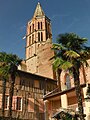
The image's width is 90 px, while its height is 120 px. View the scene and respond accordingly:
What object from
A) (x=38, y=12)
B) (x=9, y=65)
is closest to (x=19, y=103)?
(x=9, y=65)

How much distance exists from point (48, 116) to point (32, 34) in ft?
121

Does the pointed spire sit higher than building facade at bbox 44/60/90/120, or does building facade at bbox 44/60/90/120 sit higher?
the pointed spire

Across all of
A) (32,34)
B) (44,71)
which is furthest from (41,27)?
(44,71)

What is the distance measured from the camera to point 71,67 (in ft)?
55.6

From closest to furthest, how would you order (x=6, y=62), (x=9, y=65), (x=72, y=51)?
1. (x=72, y=51)
2. (x=9, y=65)
3. (x=6, y=62)

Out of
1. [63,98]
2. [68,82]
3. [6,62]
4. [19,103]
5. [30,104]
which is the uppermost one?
[6,62]

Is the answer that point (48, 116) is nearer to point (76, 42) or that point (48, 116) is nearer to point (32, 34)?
point (76, 42)

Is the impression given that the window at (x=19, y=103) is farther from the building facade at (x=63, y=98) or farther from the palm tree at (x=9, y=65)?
the palm tree at (x=9, y=65)

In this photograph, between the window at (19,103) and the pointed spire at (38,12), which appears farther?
the pointed spire at (38,12)

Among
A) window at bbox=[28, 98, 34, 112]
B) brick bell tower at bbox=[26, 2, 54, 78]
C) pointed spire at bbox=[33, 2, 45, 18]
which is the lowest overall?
window at bbox=[28, 98, 34, 112]

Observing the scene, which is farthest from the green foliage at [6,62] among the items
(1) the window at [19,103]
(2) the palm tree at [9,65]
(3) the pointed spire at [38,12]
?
(3) the pointed spire at [38,12]

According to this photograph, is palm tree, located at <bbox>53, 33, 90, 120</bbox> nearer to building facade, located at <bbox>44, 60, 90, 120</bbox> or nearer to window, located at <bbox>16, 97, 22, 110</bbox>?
building facade, located at <bbox>44, 60, 90, 120</bbox>

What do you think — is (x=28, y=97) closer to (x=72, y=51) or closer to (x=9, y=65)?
(x=9, y=65)

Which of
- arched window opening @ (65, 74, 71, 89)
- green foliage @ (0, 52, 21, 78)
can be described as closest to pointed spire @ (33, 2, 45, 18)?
arched window opening @ (65, 74, 71, 89)
